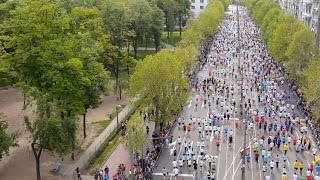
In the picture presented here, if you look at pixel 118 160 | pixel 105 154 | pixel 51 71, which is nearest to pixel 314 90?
pixel 118 160

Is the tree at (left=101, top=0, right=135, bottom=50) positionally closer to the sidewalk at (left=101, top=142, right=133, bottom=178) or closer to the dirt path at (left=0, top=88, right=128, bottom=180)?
the dirt path at (left=0, top=88, right=128, bottom=180)

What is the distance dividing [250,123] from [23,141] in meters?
23.3

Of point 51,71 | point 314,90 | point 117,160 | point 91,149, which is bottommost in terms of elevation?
point 117,160

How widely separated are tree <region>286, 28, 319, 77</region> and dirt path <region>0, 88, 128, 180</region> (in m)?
22.9

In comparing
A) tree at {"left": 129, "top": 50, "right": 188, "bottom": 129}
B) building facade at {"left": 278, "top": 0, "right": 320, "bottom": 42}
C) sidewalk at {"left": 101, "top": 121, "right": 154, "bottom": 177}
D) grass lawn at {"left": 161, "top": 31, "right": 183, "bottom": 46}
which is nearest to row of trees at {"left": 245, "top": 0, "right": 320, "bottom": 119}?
building facade at {"left": 278, "top": 0, "right": 320, "bottom": 42}

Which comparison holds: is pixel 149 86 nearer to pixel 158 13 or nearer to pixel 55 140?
pixel 55 140

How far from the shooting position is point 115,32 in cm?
6844

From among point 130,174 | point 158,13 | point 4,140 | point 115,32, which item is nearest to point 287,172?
point 130,174

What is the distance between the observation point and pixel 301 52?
59.5 metres

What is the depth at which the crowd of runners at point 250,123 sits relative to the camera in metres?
37.5

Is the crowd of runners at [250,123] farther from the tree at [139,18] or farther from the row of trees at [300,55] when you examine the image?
the tree at [139,18]

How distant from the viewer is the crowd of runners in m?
37.5

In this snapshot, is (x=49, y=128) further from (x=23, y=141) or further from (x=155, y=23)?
(x=155, y=23)

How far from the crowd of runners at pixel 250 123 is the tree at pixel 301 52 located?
3.23 meters
